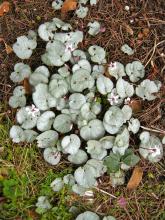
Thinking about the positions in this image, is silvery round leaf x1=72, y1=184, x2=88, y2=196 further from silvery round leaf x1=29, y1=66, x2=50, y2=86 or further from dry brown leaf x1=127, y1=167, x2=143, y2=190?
silvery round leaf x1=29, y1=66, x2=50, y2=86

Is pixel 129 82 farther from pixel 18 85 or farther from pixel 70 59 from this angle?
pixel 18 85

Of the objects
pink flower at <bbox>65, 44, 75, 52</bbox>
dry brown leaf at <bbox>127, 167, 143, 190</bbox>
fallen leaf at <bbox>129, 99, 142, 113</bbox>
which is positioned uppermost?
pink flower at <bbox>65, 44, 75, 52</bbox>

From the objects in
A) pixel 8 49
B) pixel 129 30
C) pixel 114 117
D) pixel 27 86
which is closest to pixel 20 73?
pixel 27 86

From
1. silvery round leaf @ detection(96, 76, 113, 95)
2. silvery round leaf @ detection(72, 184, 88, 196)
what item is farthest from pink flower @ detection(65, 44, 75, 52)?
silvery round leaf @ detection(72, 184, 88, 196)

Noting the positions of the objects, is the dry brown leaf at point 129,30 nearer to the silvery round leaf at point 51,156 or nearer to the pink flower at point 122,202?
the silvery round leaf at point 51,156

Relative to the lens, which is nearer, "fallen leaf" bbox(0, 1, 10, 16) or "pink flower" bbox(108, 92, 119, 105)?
"pink flower" bbox(108, 92, 119, 105)

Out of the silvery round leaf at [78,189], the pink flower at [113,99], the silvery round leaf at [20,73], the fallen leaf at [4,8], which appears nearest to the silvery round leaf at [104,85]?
the pink flower at [113,99]

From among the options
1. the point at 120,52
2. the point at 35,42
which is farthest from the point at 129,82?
the point at 35,42

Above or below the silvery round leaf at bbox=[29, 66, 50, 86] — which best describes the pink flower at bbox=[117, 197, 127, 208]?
below

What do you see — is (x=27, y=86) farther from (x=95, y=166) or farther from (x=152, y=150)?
(x=152, y=150)
